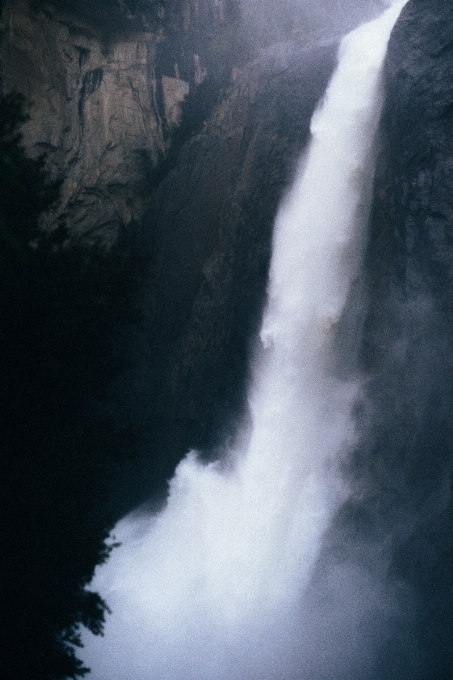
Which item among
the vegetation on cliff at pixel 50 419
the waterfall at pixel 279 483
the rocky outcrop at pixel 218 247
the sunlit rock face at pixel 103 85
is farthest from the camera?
the rocky outcrop at pixel 218 247

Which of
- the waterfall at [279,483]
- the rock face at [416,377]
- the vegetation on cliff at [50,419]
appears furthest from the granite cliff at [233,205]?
the vegetation on cliff at [50,419]

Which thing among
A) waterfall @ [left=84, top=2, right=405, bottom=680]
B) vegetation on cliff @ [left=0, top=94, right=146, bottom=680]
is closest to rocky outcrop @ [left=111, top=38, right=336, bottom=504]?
waterfall @ [left=84, top=2, right=405, bottom=680]

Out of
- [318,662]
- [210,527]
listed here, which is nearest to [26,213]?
[210,527]

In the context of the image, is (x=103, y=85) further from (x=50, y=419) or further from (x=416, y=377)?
(x=50, y=419)

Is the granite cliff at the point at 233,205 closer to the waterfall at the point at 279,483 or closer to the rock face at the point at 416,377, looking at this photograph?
the rock face at the point at 416,377

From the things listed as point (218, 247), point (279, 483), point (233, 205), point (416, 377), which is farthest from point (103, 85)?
point (279, 483)

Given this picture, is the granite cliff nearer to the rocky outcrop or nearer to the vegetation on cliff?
the rocky outcrop

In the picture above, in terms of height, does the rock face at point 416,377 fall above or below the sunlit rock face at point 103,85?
below
